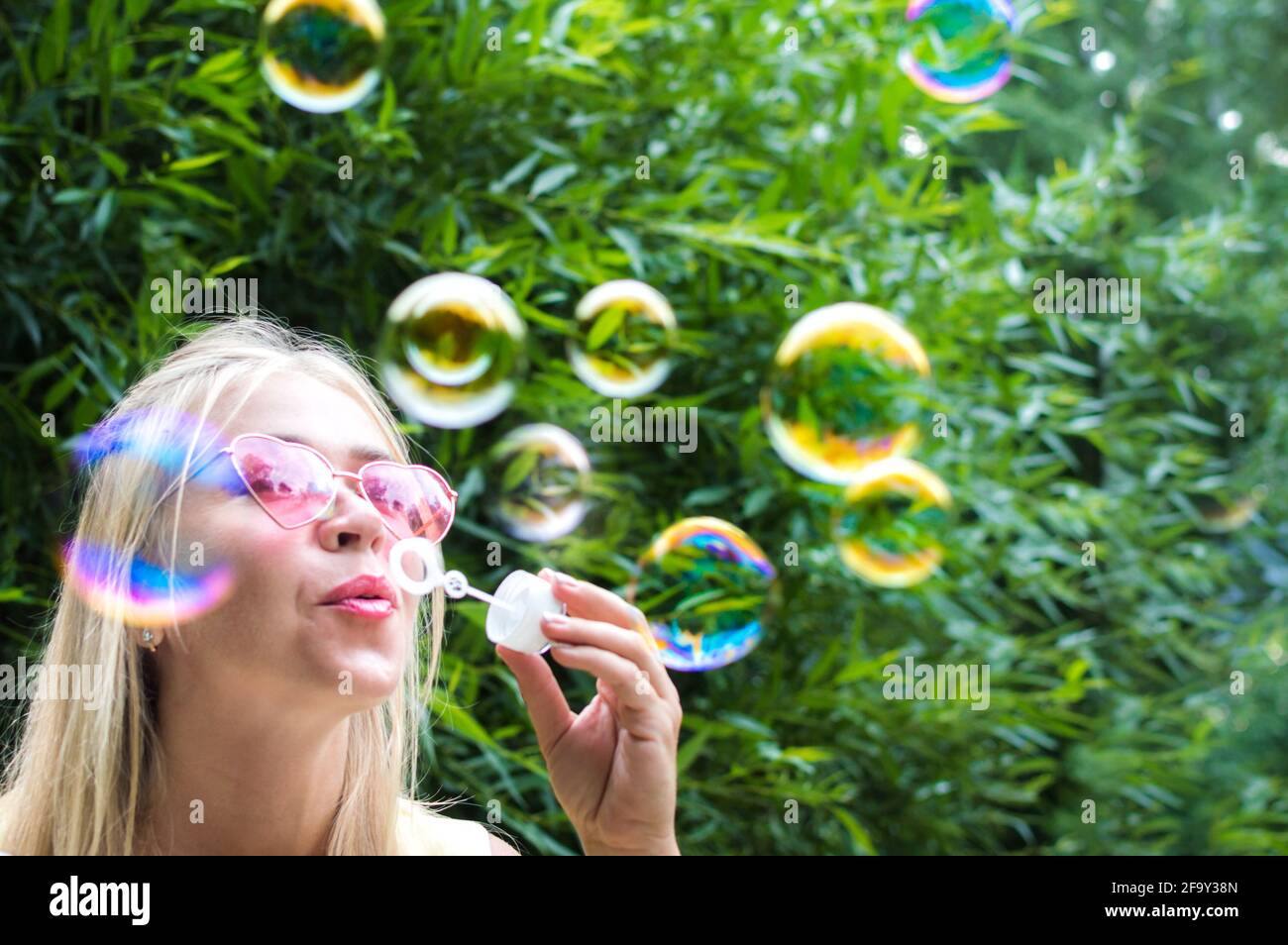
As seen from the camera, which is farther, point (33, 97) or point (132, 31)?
point (132, 31)

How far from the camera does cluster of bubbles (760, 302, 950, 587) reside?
7.05 feet

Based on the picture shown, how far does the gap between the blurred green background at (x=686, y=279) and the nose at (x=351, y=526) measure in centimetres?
76

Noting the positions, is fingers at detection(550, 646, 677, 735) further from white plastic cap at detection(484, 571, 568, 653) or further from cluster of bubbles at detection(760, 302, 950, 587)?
cluster of bubbles at detection(760, 302, 950, 587)

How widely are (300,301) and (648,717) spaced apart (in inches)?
47.7

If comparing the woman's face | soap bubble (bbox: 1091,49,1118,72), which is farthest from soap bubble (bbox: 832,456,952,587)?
soap bubble (bbox: 1091,49,1118,72)

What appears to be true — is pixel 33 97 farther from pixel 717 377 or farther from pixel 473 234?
pixel 717 377

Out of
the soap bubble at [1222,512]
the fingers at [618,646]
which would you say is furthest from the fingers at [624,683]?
the soap bubble at [1222,512]

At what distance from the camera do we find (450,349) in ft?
6.16

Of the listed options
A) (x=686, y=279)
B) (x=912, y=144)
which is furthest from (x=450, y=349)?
(x=912, y=144)

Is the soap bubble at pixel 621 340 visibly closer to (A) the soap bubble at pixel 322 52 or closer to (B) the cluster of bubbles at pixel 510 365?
(B) the cluster of bubbles at pixel 510 365

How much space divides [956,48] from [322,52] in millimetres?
1151

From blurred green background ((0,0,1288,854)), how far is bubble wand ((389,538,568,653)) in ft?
2.42
